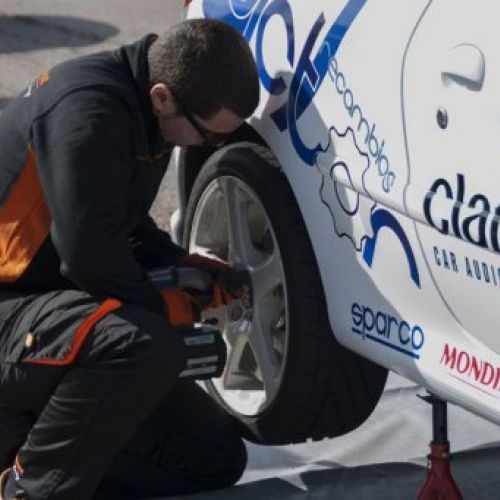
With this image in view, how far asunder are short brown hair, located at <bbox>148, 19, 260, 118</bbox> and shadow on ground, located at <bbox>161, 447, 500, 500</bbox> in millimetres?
944

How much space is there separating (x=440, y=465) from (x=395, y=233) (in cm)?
58

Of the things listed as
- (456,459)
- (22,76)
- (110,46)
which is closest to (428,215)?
(456,459)

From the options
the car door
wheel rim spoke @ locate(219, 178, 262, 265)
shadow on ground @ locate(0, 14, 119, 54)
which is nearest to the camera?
the car door

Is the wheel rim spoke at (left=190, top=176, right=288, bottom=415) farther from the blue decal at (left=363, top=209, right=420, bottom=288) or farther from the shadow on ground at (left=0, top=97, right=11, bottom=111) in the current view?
the shadow on ground at (left=0, top=97, right=11, bottom=111)

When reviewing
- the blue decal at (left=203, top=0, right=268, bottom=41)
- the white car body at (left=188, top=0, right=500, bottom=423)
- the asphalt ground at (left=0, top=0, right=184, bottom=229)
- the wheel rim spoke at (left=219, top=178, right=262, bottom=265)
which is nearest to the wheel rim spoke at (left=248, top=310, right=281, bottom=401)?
the wheel rim spoke at (left=219, top=178, right=262, bottom=265)

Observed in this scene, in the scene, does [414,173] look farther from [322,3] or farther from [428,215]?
[322,3]

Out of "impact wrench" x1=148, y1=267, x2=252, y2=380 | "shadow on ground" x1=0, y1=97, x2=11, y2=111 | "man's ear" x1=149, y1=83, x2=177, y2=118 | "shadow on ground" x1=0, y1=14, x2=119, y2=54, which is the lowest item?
"shadow on ground" x1=0, y1=14, x2=119, y2=54

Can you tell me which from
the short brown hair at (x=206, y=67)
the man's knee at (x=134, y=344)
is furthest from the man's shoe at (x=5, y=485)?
the short brown hair at (x=206, y=67)

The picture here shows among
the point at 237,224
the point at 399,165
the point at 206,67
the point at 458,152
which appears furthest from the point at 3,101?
the point at 458,152

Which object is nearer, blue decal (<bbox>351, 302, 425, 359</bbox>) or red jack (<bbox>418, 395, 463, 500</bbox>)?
blue decal (<bbox>351, 302, 425, 359</bbox>)

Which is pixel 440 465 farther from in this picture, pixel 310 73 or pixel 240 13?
pixel 240 13

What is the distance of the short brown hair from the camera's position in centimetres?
317

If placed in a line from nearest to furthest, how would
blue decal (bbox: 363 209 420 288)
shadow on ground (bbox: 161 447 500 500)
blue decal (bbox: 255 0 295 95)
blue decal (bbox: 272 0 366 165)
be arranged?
1. blue decal (bbox: 363 209 420 288)
2. blue decal (bbox: 272 0 366 165)
3. blue decal (bbox: 255 0 295 95)
4. shadow on ground (bbox: 161 447 500 500)

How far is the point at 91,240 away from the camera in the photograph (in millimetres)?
3139
